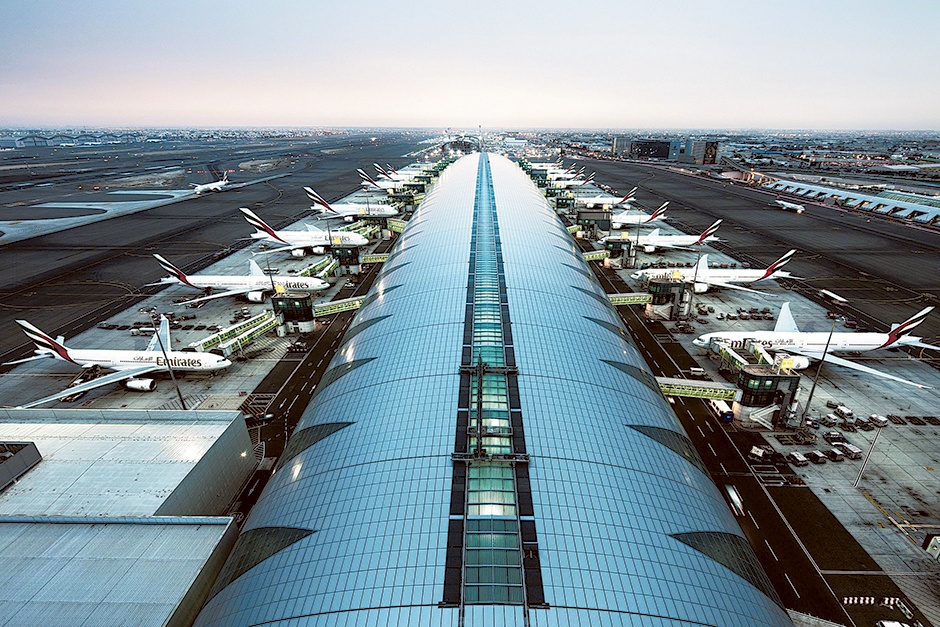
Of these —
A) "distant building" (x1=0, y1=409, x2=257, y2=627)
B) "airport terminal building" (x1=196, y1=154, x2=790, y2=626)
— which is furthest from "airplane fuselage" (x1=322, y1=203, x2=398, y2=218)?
"distant building" (x1=0, y1=409, x2=257, y2=627)

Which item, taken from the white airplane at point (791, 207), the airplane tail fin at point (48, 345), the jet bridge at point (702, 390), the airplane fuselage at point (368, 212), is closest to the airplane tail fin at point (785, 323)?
the jet bridge at point (702, 390)

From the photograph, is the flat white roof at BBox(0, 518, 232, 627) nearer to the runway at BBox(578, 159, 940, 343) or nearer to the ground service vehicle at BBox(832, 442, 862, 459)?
the ground service vehicle at BBox(832, 442, 862, 459)

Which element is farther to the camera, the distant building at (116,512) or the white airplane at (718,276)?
the white airplane at (718,276)

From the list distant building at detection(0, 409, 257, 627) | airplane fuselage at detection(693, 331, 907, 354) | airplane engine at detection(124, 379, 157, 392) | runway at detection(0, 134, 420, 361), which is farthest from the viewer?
runway at detection(0, 134, 420, 361)

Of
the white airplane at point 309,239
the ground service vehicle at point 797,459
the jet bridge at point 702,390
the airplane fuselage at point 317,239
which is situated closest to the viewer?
the ground service vehicle at point 797,459

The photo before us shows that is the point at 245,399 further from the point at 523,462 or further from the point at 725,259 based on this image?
the point at 725,259

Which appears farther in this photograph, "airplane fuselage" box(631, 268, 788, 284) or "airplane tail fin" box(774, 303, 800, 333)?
"airplane fuselage" box(631, 268, 788, 284)

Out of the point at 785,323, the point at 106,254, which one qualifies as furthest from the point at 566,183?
the point at 106,254

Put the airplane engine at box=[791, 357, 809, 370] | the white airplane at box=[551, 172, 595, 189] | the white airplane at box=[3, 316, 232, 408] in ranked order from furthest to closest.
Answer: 1. the white airplane at box=[551, 172, 595, 189]
2. the airplane engine at box=[791, 357, 809, 370]
3. the white airplane at box=[3, 316, 232, 408]

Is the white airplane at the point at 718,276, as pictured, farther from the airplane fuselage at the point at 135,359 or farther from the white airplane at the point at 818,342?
the airplane fuselage at the point at 135,359

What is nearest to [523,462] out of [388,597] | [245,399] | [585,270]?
[388,597]
